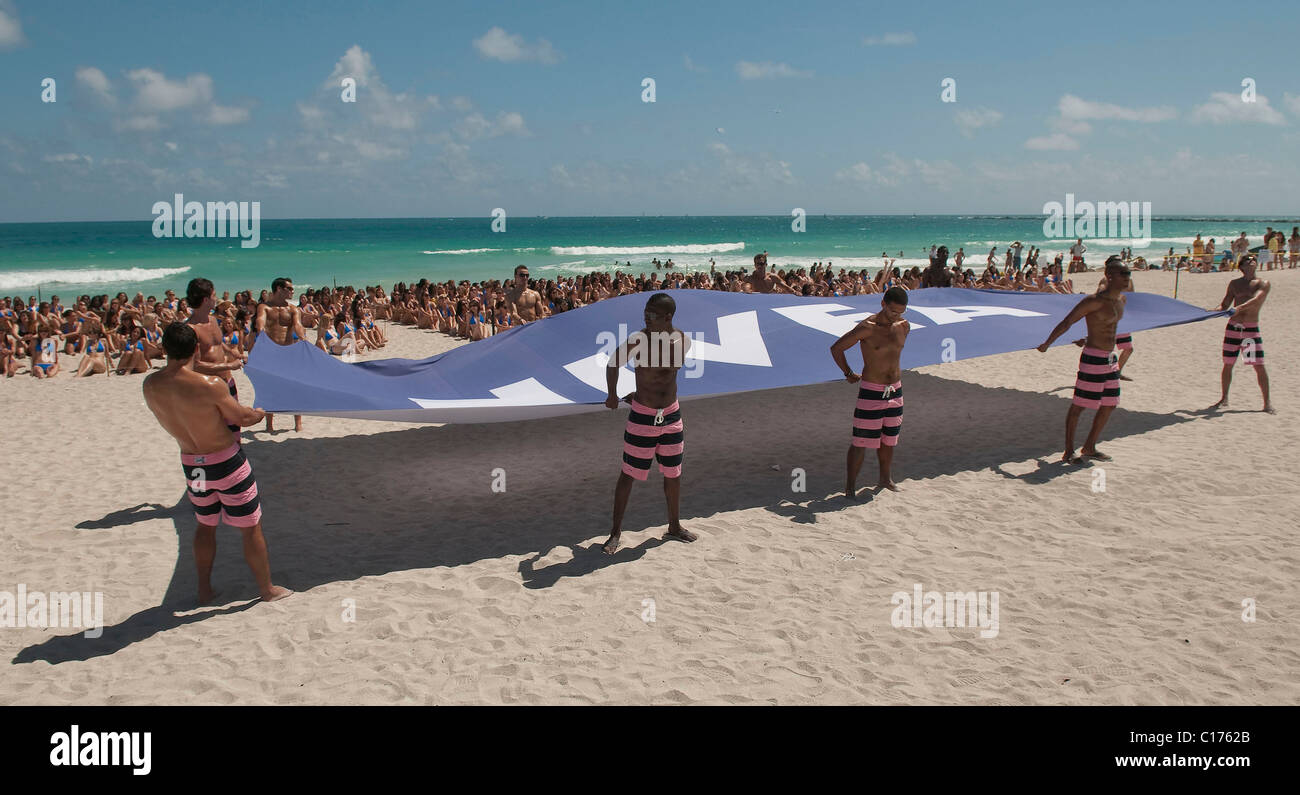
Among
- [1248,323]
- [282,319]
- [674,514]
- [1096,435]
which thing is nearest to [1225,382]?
[1248,323]

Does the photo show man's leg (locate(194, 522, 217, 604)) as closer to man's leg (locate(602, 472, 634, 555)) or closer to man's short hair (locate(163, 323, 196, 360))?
man's short hair (locate(163, 323, 196, 360))

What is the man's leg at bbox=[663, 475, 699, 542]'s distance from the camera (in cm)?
532

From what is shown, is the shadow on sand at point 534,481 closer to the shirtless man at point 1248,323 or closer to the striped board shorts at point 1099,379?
the striped board shorts at point 1099,379

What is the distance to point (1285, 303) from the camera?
18.4 m

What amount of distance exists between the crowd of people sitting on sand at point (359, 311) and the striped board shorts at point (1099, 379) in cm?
386

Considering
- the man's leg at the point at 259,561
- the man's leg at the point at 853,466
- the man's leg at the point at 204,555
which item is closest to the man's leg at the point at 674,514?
the man's leg at the point at 853,466

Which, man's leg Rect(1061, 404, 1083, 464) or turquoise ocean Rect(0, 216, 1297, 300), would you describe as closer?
man's leg Rect(1061, 404, 1083, 464)

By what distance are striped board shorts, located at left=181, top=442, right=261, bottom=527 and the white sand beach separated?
586mm

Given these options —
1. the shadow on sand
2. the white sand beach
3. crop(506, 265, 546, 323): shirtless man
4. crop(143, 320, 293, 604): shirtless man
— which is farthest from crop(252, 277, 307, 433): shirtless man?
crop(143, 320, 293, 604): shirtless man

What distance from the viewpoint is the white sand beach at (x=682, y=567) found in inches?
146

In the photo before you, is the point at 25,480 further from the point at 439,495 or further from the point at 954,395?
the point at 954,395
